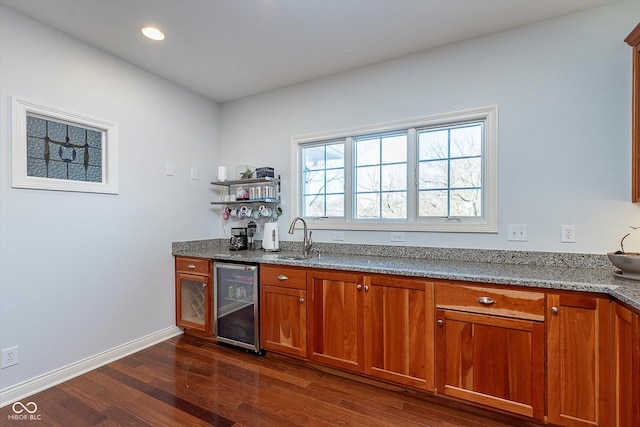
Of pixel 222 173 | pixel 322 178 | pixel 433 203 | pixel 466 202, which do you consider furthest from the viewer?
pixel 222 173

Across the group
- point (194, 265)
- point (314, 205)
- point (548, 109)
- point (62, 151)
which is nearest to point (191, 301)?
point (194, 265)

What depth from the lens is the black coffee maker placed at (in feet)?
10.0

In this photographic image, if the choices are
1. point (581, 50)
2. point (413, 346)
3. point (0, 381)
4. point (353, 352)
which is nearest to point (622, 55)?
point (581, 50)

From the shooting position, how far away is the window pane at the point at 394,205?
256cm

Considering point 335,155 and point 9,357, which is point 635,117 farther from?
point 9,357

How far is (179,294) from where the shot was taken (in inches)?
117

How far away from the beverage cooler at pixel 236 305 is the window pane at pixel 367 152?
140cm

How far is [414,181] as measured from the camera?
97.7 inches

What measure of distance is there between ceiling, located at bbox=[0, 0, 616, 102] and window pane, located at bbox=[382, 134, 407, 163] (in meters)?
0.70

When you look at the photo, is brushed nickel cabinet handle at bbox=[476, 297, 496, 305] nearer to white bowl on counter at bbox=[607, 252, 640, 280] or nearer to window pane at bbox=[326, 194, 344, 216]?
white bowl on counter at bbox=[607, 252, 640, 280]

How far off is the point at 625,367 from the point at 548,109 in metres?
1.59

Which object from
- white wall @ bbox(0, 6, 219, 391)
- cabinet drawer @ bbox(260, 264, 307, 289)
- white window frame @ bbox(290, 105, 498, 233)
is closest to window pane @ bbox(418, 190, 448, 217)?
white window frame @ bbox(290, 105, 498, 233)

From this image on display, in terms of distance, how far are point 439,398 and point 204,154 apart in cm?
320

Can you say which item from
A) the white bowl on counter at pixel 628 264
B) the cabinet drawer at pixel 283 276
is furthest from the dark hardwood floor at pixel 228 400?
the white bowl on counter at pixel 628 264
